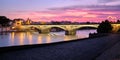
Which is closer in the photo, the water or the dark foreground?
the dark foreground

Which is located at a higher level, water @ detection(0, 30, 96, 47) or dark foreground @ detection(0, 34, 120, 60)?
dark foreground @ detection(0, 34, 120, 60)

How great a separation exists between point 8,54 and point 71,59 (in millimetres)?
3261

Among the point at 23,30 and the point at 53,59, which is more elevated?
the point at 53,59

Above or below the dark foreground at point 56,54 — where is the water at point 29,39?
below

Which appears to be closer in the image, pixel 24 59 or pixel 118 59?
pixel 24 59

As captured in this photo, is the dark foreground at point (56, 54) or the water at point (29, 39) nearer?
the dark foreground at point (56, 54)

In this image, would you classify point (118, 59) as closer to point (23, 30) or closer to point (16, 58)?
point (16, 58)

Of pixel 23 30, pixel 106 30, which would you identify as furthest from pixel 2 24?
pixel 106 30

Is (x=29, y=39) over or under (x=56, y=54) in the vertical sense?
under

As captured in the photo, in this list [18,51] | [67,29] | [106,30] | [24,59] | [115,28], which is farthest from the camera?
[67,29]

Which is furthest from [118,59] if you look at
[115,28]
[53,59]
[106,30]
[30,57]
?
[115,28]

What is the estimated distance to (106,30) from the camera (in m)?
87.8

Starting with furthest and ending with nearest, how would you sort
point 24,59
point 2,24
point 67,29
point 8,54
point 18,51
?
point 2,24, point 67,29, point 18,51, point 8,54, point 24,59

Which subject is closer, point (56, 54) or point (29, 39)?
point (56, 54)
